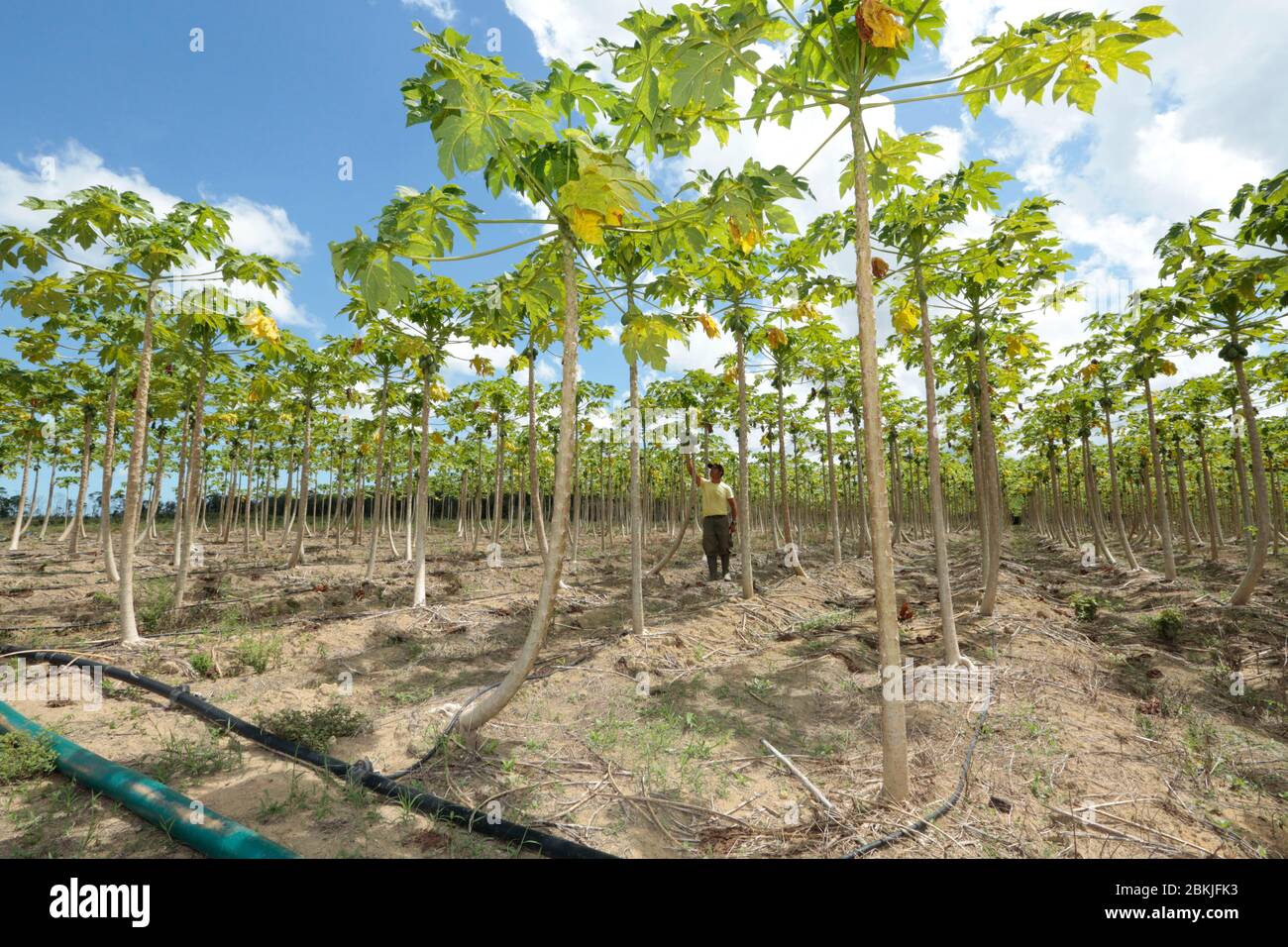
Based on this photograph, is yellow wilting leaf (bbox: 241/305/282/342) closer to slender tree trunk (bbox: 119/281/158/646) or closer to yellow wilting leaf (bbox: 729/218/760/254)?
slender tree trunk (bbox: 119/281/158/646)

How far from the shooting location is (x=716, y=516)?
13.1m

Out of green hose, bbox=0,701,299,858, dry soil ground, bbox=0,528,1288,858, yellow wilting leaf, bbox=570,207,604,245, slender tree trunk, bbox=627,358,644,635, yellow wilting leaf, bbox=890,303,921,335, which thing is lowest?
dry soil ground, bbox=0,528,1288,858

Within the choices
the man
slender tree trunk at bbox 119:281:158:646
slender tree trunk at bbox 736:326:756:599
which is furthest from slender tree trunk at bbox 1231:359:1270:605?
slender tree trunk at bbox 119:281:158:646

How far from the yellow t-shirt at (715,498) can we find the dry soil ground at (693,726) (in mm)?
2257

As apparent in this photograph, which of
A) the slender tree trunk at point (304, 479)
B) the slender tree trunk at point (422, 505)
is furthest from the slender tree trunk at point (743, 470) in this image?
the slender tree trunk at point (304, 479)

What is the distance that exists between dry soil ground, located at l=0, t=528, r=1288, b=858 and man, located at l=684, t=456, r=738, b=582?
2087mm

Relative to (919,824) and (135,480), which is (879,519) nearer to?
(919,824)

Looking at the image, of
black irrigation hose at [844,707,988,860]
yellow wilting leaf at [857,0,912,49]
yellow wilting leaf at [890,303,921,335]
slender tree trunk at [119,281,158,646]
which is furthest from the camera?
slender tree trunk at [119,281,158,646]

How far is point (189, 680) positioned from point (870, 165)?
30.9 ft

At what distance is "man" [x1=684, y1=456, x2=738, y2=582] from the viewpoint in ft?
41.6

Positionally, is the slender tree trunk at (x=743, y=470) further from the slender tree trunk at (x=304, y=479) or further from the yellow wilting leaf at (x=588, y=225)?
the slender tree trunk at (x=304, y=479)

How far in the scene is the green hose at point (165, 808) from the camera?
282 cm
